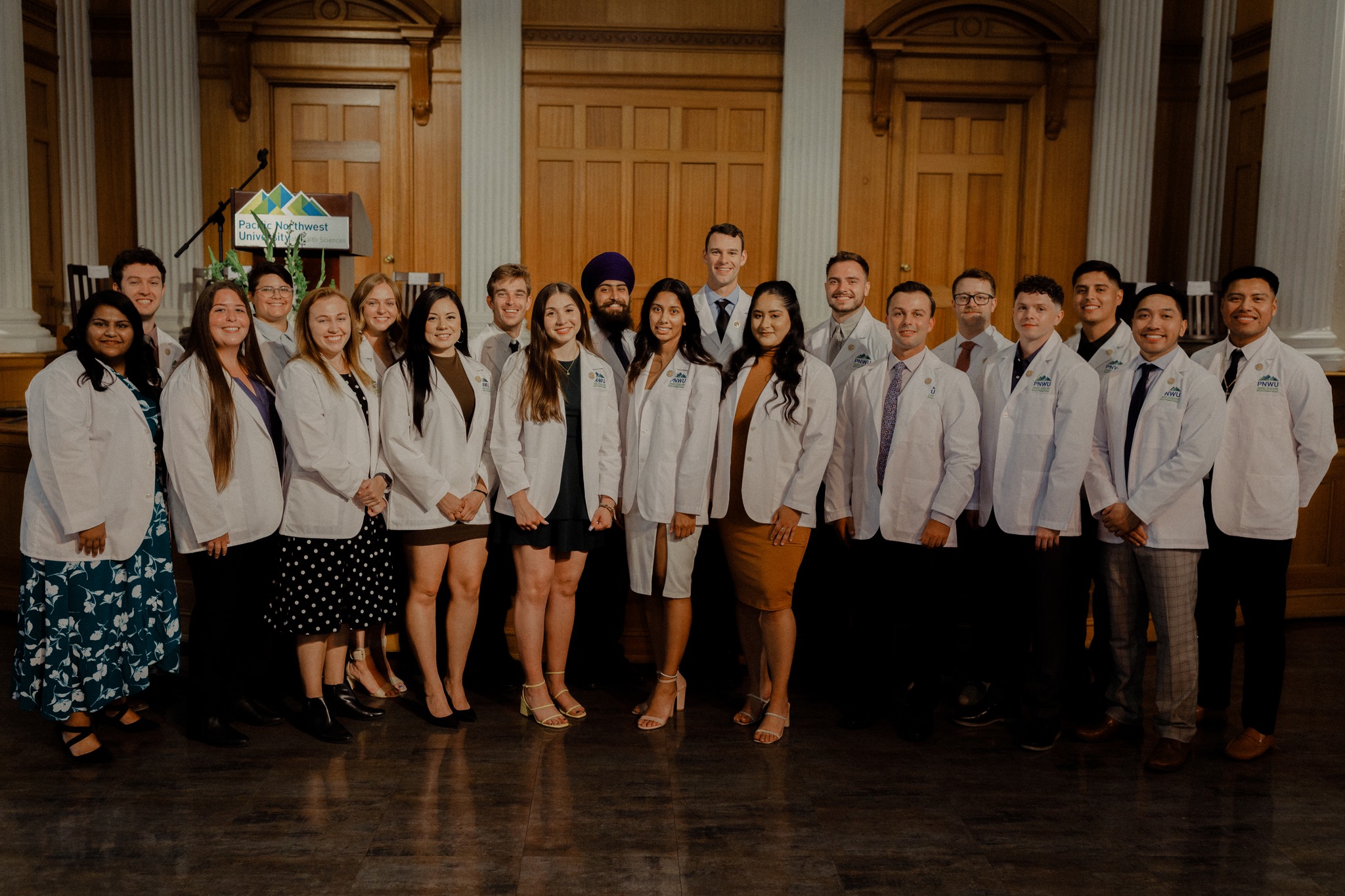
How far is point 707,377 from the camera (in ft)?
11.4

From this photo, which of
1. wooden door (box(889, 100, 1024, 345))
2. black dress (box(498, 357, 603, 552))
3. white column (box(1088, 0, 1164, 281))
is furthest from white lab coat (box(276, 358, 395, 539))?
white column (box(1088, 0, 1164, 281))

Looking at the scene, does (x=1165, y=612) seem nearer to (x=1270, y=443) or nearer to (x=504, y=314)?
(x=1270, y=443)

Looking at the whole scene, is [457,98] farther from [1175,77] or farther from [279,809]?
[279,809]

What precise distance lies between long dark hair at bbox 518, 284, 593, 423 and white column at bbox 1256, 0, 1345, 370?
4.46 metres

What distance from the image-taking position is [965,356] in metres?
4.12

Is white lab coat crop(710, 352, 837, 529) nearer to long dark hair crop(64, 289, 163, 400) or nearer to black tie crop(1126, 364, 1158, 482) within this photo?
black tie crop(1126, 364, 1158, 482)

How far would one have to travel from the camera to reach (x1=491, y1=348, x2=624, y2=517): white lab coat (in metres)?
3.49

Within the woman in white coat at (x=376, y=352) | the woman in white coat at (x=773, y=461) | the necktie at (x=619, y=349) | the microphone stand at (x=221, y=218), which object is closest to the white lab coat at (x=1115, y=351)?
the woman in white coat at (x=773, y=461)

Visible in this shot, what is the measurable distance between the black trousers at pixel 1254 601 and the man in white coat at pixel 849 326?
127cm

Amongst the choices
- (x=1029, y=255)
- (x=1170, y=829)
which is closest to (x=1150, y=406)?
(x=1170, y=829)

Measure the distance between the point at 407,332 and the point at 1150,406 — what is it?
2.41m

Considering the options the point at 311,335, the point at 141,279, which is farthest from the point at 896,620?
the point at 141,279

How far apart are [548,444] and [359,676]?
1191 millimetres

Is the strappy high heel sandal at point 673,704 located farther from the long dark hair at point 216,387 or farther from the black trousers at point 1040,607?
the long dark hair at point 216,387
